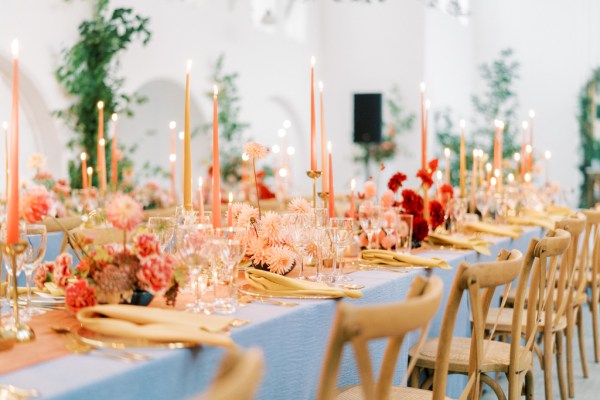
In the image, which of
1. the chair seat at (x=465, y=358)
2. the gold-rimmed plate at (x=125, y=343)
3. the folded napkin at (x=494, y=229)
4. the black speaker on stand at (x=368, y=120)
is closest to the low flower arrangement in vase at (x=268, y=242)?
the chair seat at (x=465, y=358)

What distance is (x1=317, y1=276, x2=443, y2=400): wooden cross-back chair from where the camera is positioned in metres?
1.42

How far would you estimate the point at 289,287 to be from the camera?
7.97 feet

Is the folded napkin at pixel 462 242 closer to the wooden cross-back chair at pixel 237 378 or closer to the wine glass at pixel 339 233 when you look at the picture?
the wine glass at pixel 339 233

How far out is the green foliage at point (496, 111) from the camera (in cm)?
1234

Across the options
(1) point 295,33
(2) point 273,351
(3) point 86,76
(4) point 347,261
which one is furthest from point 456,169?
(2) point 273,351

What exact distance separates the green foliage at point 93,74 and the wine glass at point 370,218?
490 centimetres

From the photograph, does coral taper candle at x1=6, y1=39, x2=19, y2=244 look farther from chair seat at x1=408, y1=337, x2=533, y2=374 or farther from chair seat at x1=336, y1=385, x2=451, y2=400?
chair seat at x1=408, y1=337, x2=533, y2=374

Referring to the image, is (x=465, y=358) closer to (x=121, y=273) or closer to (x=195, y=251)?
(x=195, y=251)

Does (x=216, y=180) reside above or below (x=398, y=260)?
above

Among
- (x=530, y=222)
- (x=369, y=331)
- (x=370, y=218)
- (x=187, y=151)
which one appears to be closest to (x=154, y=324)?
(x=369, y=331)

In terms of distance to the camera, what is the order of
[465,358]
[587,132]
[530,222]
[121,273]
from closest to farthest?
[121,273] → [465,358] → [530,222] → [587,132]

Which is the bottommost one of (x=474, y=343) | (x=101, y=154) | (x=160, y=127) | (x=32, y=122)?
(x=474, y=343)

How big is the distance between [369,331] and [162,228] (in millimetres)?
1141

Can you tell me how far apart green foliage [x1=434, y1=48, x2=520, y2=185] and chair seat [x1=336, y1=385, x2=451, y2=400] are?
32.6 feet
